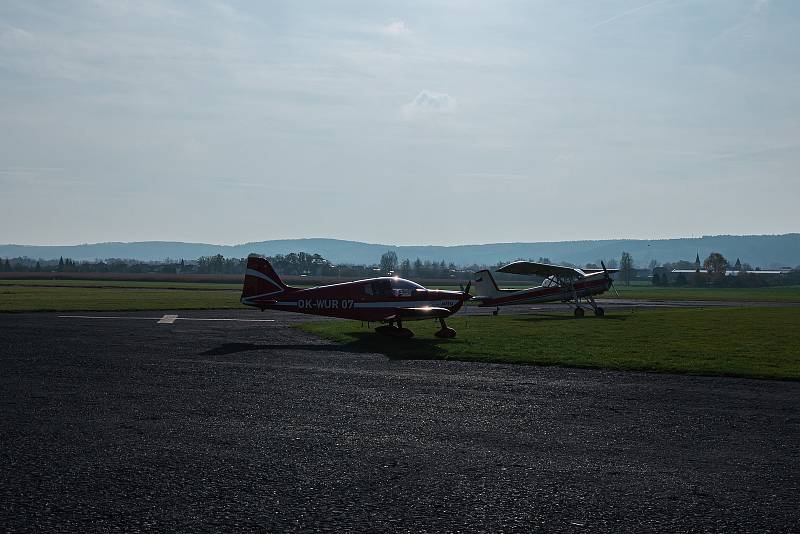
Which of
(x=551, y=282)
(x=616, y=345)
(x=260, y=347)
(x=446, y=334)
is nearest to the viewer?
(x=260, y=347)

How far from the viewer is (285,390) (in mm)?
14211

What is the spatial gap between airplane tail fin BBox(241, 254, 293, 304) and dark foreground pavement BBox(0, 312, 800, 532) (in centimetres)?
937

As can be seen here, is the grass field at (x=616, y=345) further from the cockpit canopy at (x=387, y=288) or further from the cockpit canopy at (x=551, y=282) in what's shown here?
the cockpit canopy at (x=551, y=282)

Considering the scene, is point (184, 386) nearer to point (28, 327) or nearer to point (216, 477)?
point (216, 477)

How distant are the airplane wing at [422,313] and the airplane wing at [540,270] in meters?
15.1

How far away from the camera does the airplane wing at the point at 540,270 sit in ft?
133

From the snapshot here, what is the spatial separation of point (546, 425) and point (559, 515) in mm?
4302

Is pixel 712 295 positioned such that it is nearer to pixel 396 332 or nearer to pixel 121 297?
pixel 121 297

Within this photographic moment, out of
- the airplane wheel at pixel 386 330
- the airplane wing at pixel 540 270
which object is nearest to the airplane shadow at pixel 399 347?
the airplane wheel at pixel 386 330

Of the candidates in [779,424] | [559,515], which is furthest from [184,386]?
[779,424]

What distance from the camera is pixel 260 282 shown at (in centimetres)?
2673

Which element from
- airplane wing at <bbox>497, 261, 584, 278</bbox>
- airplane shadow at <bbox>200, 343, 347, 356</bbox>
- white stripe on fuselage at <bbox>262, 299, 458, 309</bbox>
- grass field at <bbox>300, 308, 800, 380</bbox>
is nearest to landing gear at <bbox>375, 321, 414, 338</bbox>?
grass field at <bbox>300, 308, 800, 380</bbox>

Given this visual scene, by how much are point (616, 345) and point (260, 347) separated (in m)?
11.6

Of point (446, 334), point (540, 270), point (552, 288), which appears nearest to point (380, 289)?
point (446, 334)
